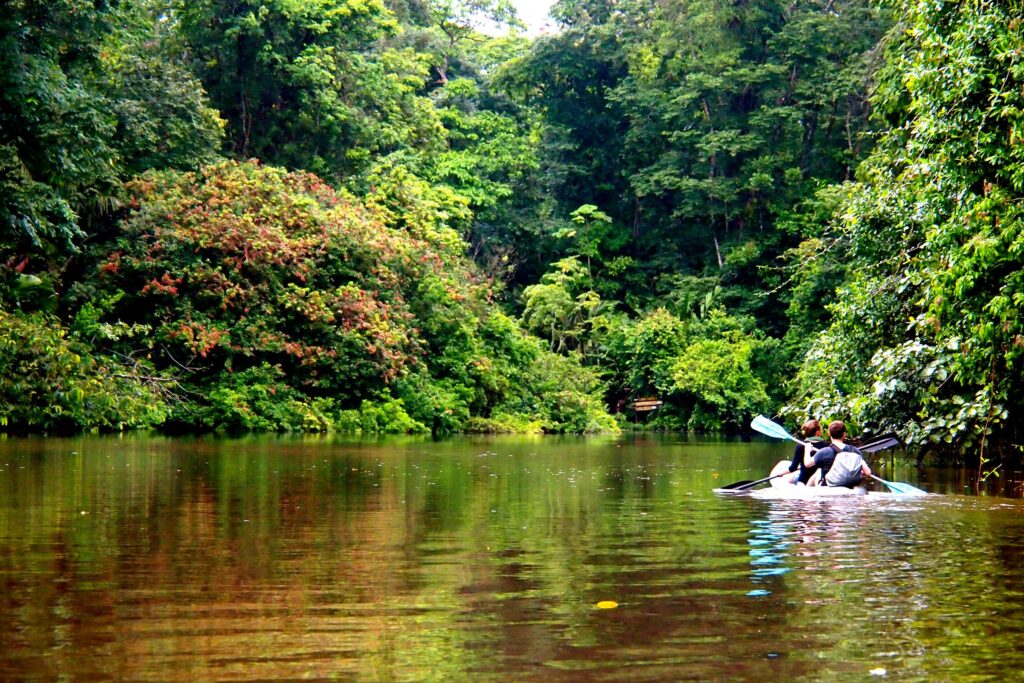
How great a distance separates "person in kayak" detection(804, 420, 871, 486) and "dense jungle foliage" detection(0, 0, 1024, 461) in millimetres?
1876

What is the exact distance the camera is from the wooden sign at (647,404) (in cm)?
4841

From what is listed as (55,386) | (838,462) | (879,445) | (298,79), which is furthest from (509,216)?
(838,462)

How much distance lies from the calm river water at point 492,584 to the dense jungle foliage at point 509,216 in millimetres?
5487

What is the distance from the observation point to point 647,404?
48.5 metres

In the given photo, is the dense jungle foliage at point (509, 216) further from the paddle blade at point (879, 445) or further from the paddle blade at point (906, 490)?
Result: the paddle blade at point (906, 490)

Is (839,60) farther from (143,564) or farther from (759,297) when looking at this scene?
(143,564)

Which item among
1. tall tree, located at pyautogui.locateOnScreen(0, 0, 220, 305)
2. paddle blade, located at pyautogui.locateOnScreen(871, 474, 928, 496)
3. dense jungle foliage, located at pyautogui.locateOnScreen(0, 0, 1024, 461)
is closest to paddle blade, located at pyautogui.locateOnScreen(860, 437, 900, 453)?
dense jungle foliage, located at pyautogui.locateOnScreen(0, 0, 1024, 461)

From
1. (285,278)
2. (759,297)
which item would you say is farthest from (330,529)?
(759,297)

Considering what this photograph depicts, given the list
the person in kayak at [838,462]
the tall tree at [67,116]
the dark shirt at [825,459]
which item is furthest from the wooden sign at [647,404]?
the dark shirt at [825,459]

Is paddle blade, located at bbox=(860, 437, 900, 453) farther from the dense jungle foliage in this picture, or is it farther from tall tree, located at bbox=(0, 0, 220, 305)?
tall tree, located at bbox=(0, 0, 220, 305)

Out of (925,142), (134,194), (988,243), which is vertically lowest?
(988,243)

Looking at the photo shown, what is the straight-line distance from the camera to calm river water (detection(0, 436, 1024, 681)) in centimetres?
559

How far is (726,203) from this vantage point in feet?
169

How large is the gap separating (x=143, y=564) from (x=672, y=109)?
45.4 metres
